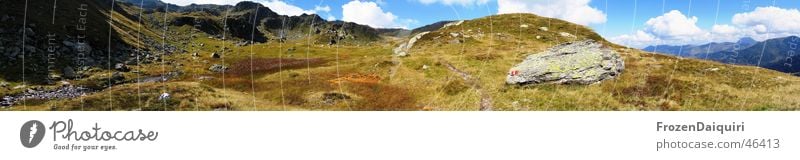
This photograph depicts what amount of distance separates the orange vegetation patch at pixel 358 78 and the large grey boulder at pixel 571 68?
13550 millimetres

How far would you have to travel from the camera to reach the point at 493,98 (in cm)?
3634

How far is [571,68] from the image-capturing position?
39625 mm

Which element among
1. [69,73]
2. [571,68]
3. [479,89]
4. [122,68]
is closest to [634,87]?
[571,68]

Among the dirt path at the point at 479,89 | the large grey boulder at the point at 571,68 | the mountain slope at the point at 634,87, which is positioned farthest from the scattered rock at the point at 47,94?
the large grey boulder at the point at 571,68

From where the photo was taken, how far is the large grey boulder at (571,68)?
38.6 meters

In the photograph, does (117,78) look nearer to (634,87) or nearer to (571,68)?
(571,68)

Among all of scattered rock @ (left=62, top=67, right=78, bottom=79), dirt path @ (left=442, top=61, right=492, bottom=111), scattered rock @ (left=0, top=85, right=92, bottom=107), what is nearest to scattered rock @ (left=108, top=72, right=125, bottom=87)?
scattered rock @ (left=62, top=67, right=78, bottom=79)

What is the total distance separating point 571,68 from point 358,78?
20618 millimetres

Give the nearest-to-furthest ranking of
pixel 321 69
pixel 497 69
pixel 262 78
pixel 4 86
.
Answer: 1. pixel 4 86
2. pixel 497 69
3. pixel 262 78
4. pixel 321 69

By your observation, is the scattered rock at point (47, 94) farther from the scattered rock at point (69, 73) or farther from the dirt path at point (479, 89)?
the dirt path at point (479, 89)

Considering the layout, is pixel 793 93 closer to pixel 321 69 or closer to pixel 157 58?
pixel 321 69
